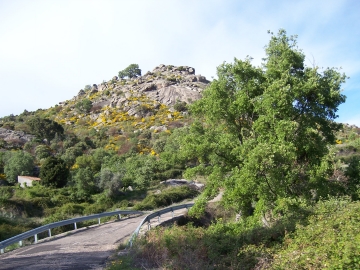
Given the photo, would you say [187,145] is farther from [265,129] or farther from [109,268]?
[109,268]

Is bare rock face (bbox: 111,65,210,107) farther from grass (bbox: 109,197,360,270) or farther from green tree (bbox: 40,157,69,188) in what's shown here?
grass (bbox: 109,197,360,270)

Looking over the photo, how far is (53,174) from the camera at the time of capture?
120 ft

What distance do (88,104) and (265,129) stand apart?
90.2 meters

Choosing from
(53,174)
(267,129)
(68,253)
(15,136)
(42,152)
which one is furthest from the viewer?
(15,136)

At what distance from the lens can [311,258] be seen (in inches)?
286

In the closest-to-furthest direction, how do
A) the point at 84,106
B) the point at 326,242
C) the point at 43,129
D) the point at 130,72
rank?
the point at 326,242
the point at 43,129
the point at 84,106
the point at 130,72

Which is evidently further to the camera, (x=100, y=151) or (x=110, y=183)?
(x=100, y=151)

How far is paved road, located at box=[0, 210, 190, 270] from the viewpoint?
32.3 ft

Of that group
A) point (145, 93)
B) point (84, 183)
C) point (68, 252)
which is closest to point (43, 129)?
point (84, 183)

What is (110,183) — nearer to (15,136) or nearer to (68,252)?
(68,252)

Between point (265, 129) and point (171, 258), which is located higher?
point (265, 129)

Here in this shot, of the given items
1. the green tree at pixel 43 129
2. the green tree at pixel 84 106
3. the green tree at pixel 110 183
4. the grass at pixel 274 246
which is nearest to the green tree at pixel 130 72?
Result: the green tree at pixel 84 106

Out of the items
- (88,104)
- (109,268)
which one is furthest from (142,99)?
(109,268)

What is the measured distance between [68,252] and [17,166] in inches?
1256
